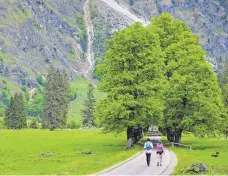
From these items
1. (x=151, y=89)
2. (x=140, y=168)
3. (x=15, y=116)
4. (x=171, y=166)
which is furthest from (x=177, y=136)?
(x=15, y=116)

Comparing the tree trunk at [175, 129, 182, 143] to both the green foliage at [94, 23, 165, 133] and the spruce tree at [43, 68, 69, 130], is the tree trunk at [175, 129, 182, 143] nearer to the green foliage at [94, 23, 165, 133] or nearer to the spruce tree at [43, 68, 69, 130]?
the green foliage at [94, 23, 165, 133]

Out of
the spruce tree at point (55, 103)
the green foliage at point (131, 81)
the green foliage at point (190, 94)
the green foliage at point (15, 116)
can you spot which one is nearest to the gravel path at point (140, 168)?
the green foliage at point (131, 81)

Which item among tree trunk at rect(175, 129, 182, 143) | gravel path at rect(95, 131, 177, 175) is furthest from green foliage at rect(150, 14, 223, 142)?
gravel path at rect(95, 131, 177, 175)

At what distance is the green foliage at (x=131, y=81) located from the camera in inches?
2576

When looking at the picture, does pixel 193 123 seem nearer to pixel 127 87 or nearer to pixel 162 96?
pixel 162 96

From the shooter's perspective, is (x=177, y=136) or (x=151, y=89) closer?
(x=151, y=89)

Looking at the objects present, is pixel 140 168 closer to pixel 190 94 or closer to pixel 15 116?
pixel 190 94

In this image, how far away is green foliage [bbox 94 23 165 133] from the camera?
6544cm

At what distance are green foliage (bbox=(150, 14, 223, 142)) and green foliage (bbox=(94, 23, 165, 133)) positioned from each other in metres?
3.55

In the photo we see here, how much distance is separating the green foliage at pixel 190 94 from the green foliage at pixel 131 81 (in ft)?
11.6

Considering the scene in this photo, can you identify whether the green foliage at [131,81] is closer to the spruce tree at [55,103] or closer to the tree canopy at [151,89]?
the tree canopy at [151,89]

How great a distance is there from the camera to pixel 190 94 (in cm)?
6962

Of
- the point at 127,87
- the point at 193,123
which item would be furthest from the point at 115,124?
the point at 193,123

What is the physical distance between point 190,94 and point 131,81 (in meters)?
9.02
